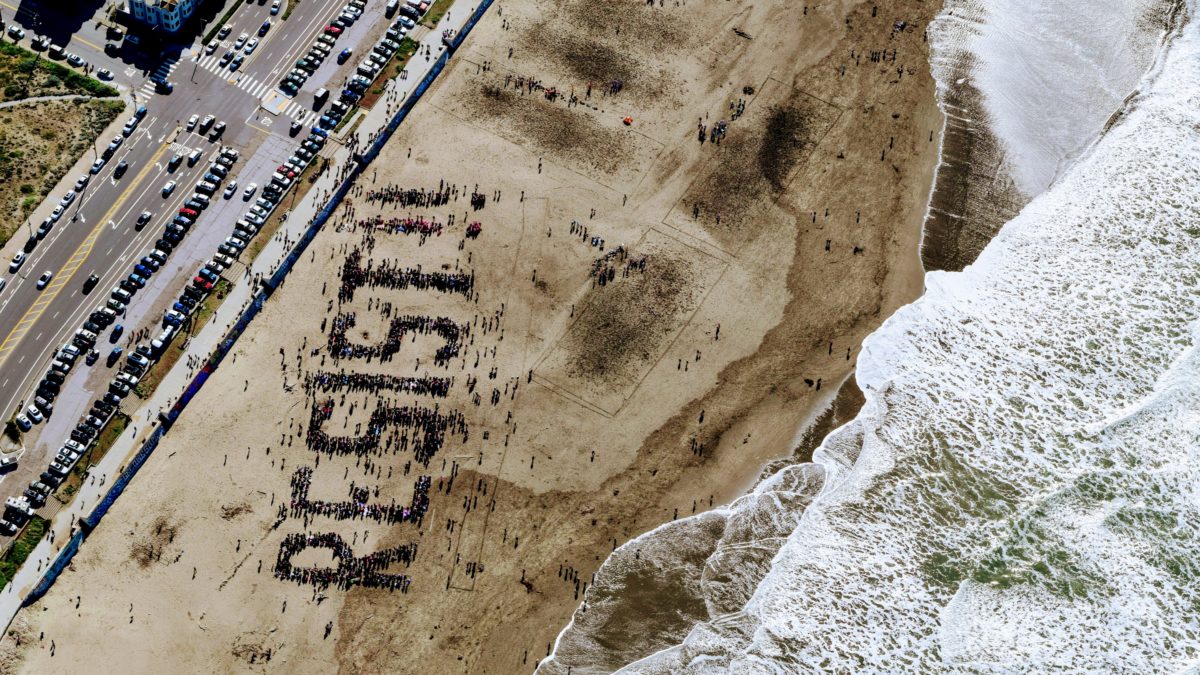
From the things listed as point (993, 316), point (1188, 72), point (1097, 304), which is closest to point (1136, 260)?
point (1097, 304)

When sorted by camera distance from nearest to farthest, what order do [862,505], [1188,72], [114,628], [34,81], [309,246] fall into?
[114,628], [862,505], [309,246], [34,81], [1188,72]

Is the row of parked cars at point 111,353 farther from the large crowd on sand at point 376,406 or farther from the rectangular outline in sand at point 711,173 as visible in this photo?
the rectangular outline in sand at point 711,173

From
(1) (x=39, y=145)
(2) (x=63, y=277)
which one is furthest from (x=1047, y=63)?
(1) (x=39, y=145)

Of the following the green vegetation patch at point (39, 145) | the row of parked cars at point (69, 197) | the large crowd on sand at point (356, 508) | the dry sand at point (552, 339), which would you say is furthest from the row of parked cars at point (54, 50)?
the large crowd on sand at point (356, 508)

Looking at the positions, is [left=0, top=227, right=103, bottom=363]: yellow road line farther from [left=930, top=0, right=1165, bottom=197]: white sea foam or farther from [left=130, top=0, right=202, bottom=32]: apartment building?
[left=930, top=0, right=1165, bottom=197]: white sea foam

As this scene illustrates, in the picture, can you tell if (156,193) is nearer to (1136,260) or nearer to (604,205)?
(604,205)

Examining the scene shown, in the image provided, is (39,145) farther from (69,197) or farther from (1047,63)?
(1047,63)

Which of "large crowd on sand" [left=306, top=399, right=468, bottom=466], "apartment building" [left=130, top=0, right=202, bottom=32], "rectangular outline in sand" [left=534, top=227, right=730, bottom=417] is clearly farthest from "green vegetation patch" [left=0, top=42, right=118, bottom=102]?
"rectangular outline in sand" [left=534, top=227, right=730, bottom=417]
